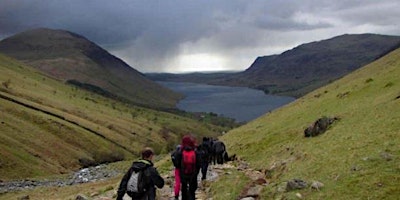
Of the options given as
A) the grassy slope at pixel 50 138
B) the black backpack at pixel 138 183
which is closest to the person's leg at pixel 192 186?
the black backpack at pixel 138 183

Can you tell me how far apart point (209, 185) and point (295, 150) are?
300 inches

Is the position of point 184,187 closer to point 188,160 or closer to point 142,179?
point 188,160

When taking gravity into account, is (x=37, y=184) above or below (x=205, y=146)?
below

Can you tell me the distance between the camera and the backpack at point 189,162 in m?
19.0

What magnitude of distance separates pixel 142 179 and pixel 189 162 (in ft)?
13.8

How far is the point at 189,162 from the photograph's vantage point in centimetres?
1909

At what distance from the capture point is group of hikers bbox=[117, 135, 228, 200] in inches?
596

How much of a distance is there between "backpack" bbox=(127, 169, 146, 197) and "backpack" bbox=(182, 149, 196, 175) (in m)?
4.02

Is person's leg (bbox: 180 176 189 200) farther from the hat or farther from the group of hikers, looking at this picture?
the hat

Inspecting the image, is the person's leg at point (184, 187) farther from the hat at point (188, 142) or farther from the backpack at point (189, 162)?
the hat at point (188, 142)

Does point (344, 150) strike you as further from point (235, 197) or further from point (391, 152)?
point (235, 197)

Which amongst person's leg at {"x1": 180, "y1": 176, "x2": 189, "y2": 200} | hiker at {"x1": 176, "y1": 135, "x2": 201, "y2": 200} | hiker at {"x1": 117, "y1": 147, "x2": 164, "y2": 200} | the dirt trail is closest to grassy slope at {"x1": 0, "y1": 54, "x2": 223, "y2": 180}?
the dirt trail

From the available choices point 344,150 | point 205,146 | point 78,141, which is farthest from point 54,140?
point 344,150

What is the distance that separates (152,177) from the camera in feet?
49.6
